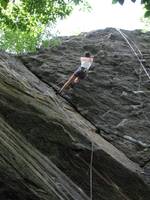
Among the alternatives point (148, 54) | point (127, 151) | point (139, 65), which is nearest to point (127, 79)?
point (139, 65)

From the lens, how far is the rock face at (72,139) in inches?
301

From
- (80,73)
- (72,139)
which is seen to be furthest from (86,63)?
(72,139)

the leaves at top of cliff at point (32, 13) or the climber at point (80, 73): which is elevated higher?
the leaves at top of cliff at point (32, 13)

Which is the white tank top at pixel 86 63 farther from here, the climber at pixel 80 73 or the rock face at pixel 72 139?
the rock face at pixel 72 139

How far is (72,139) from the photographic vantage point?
8391 mm

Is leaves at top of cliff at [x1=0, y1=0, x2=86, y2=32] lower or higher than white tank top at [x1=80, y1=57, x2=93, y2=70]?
higher

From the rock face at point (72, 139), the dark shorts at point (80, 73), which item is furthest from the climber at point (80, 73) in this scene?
the rock face at point (72, 139)

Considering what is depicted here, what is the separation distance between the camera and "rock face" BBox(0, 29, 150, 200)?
764 cm

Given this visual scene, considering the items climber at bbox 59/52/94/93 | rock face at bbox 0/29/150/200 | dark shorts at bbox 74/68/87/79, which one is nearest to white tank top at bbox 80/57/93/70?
climber at bbox 59/52/94/93

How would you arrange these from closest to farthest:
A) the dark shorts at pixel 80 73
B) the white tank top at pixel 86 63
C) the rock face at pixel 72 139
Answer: the rock face at pixel 72 139 → the dark shorts at pixel 80 73 → the white tank top at pixel 86 63

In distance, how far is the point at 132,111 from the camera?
10.8 m

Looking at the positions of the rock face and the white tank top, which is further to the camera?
the white tank top

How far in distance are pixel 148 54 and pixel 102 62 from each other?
1714 mm

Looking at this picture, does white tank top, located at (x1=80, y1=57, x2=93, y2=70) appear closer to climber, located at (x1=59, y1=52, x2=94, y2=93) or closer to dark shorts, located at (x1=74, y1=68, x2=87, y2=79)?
climber, located at (x1=59, y1=52, x2=94, y2=93)
